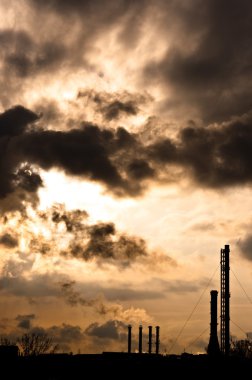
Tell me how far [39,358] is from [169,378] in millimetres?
11498

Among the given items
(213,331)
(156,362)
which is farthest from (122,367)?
(213,331)

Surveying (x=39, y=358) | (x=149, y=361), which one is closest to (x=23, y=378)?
(x=39, y=358)

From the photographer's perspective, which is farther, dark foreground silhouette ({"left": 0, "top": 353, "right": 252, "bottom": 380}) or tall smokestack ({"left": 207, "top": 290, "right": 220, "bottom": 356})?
tall smokestack ({"left": 207, "top": 290, "right": 220, "bottom": 356})

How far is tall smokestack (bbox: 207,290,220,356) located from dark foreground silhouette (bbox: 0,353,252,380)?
13.6 feet

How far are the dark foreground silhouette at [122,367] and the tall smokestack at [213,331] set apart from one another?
4.15 metres

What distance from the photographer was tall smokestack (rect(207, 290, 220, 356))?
4442cm

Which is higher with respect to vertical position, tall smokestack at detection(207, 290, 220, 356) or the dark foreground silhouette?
tall smokestack at detection(207, 290, 220, 356)

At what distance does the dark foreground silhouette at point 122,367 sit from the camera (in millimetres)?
35656

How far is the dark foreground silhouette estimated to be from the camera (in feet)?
117

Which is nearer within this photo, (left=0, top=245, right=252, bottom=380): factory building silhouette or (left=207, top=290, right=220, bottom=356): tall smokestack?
(left=0, top=245, right=252, bottom=380): factory building silhouette

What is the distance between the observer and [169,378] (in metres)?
36.4

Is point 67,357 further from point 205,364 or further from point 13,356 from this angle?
point 205,364

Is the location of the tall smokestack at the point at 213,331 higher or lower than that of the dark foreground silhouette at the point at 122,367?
higher

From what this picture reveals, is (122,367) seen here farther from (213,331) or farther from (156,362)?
(213,331)
